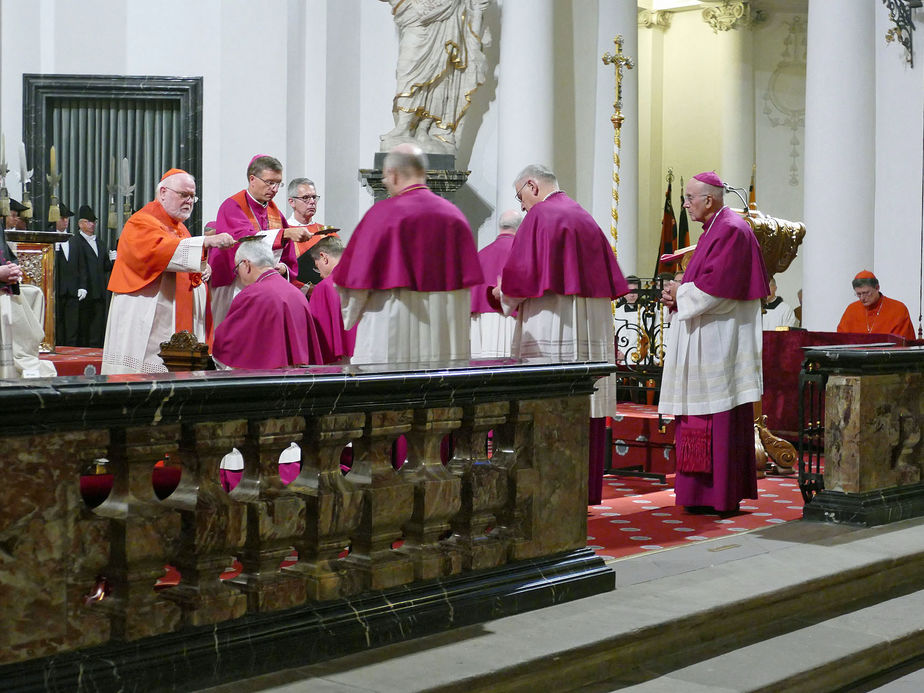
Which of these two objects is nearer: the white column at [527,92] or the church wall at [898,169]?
the church wall at [898,169]

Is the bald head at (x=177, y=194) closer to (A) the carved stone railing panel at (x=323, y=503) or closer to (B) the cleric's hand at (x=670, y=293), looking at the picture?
(B) the cleric's hand at (x=670, y=293)

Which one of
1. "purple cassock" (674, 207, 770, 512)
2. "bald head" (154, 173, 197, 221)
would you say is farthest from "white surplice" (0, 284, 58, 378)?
"purple cassock" (674, 207, 770, 512)

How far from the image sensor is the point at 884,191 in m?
11.9

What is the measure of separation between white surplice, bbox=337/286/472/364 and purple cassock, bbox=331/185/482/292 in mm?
95

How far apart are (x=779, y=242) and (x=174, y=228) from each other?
157 inches

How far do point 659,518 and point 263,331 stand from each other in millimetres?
2437

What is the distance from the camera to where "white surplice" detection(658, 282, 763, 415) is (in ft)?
22.2

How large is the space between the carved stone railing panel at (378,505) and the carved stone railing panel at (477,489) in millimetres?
338

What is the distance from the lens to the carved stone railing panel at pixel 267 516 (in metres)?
3.56

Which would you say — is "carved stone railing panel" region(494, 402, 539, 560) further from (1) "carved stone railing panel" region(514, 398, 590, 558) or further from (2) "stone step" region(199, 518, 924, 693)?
(2) "stone step" region(199, 518, 924, 693)

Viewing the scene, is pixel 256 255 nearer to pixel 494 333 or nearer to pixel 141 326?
pixel 141 326

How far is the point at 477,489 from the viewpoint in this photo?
430 centimetres

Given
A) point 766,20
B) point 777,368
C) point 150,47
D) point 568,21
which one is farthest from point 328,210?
point 766,20

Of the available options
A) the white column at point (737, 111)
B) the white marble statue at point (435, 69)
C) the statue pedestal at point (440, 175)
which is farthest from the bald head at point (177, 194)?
the white column at point (737, 111)
